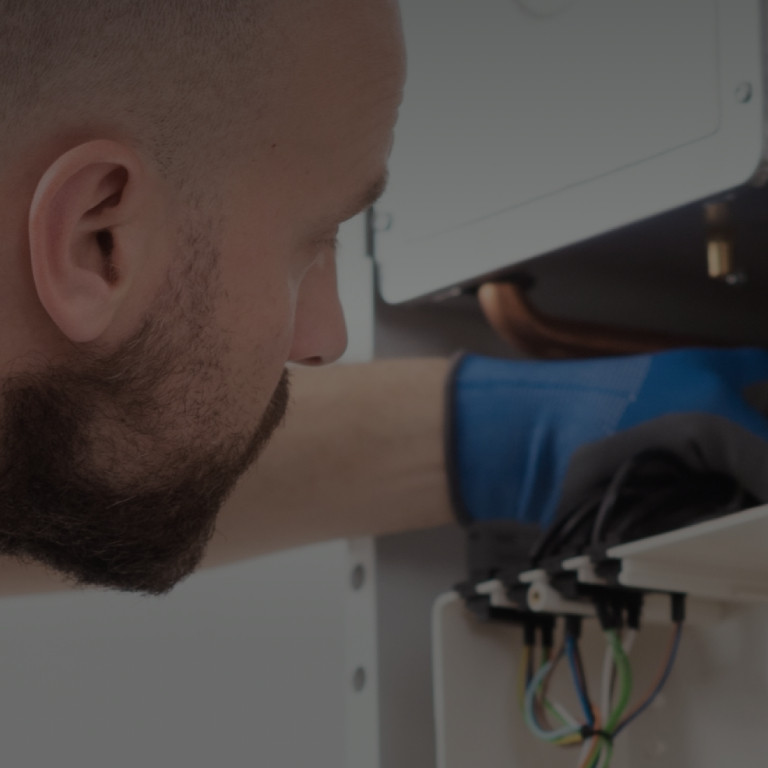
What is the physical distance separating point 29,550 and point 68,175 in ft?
0.79

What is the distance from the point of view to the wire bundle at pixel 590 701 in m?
0.69

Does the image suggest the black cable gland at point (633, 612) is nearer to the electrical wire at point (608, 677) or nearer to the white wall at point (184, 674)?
the electrical wire at point (608, 677)

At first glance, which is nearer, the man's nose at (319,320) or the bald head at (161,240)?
the bald head at (161,240)

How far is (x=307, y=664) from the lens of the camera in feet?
3.66

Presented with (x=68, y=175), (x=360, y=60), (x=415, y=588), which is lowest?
(x=415, y=588)

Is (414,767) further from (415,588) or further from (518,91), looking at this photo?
(518,91)

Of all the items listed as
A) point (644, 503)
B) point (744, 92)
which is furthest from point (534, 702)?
point (744, 92)

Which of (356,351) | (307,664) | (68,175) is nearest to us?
(68,175)

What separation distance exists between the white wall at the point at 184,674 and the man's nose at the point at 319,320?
369mm

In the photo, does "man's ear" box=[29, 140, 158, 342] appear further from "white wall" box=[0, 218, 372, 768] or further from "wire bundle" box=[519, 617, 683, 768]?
"white wall" box=[0, 218, 372, 768]

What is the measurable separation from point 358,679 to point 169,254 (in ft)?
1.23

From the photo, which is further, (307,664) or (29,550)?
(307,664)

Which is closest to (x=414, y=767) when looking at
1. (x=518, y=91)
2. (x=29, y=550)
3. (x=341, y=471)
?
(x=341, y=471)

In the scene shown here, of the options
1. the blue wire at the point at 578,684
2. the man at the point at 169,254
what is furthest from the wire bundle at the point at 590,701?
the man at the point at 169,254
